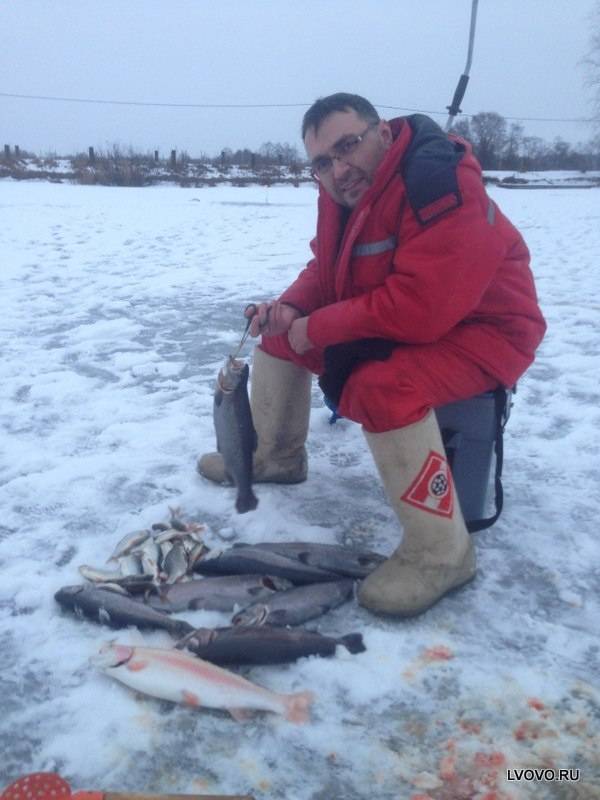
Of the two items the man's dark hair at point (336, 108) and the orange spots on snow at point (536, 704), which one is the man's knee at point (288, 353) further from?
the orange spots on snow at point (536, 704)

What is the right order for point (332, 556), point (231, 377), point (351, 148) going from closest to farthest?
point (351, 148), point (332, 556), point (231, 377)

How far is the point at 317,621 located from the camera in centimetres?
266

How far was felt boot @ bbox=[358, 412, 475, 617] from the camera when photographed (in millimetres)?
2670

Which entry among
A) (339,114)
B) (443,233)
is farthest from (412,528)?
(339,114)

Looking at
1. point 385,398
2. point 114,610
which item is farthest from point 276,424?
point 114,610

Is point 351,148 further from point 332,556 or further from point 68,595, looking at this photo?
point 68,595

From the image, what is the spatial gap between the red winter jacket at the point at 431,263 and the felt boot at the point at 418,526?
37cm

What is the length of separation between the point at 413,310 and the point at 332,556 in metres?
0.99

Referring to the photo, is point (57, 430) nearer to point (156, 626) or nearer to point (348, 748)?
point (156, 626)

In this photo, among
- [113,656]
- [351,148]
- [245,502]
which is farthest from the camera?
[245,502]

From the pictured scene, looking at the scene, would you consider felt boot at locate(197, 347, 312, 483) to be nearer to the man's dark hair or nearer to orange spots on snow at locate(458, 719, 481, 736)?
the man's dark hair

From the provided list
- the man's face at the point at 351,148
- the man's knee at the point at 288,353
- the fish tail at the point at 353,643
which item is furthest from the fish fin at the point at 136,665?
the man's face at the point at 351,148

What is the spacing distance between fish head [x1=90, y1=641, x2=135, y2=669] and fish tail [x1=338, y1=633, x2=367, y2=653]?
2.21 feet

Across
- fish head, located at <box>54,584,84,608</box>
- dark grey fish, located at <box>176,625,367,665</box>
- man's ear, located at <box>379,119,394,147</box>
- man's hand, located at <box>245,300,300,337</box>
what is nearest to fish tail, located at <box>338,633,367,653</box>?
dark grey fish, located at <box>176,625,367,665</box>
